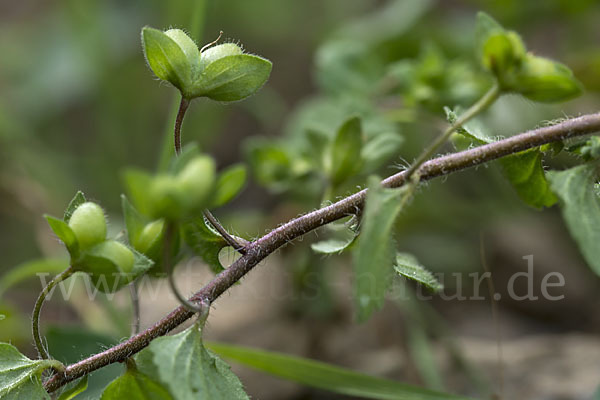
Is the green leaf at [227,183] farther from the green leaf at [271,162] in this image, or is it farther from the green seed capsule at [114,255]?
the green leaf at [271,162]

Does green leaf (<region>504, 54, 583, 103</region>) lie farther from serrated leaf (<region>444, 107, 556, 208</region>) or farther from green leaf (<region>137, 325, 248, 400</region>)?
green leaf (<region>137, 325, 248, 400</region>)

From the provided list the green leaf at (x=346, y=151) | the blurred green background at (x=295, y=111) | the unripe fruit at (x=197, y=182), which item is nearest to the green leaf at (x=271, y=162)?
the blurred green background at (x=295, y=111)

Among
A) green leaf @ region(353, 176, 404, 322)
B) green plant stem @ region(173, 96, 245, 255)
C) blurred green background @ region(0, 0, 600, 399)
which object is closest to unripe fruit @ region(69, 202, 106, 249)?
green plant stem @ region(173, 96, 245, 255)

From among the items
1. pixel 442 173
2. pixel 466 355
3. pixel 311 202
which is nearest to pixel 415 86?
pixel 311 202

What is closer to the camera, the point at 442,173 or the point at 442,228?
the point at 442,173

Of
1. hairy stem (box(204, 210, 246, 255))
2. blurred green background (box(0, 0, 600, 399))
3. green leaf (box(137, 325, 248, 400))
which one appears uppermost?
blurred green background (box(0, 0, 600, 399))

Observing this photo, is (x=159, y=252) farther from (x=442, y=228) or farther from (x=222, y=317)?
(x=442, y=228)

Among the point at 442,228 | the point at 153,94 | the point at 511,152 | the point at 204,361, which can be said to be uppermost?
the point at 153,94
